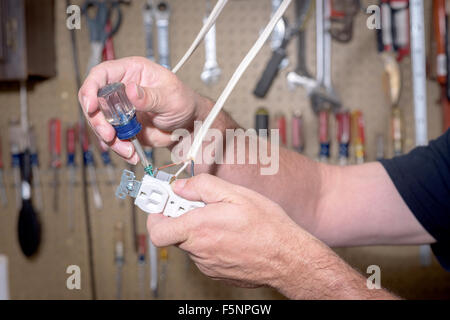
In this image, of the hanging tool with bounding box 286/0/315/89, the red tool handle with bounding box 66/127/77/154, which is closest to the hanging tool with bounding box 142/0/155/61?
the red tool handle with bounding box 66/127/77/154

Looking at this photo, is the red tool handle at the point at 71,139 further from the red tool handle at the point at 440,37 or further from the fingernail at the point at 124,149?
the red tool handle at the point at 440,37

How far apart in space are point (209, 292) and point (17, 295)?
696 mm

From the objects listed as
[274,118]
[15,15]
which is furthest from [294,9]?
[15,15]

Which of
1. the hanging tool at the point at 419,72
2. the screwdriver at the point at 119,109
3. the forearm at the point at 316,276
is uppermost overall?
the hanging tool at the point at 419,72

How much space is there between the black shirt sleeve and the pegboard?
51cm

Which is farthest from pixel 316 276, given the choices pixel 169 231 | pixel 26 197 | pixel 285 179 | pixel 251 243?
pixel 26 197

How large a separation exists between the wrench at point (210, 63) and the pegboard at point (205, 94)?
23 millimetres

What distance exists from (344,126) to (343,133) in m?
0.02

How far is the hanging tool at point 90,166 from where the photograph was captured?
→ 1.41 m

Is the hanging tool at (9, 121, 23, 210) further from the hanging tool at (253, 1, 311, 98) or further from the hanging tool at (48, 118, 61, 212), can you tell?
the hanging tool at (253, 1, 311, 98)

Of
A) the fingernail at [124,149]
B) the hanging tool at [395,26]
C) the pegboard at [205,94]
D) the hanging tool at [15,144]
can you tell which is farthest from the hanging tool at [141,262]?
the hanging tool at [395,26]

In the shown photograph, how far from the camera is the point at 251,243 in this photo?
1.84 feet

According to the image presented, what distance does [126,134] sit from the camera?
1.90 ft
